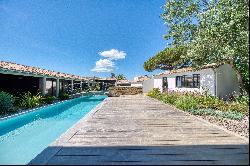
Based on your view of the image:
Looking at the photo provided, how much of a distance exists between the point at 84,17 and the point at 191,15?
29332 millimetres

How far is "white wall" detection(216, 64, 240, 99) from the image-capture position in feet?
67.5

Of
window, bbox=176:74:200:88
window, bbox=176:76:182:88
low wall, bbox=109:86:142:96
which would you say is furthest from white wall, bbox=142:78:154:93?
window, bbox=176:74:200:88

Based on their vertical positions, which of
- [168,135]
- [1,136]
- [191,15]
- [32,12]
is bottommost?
[1,136]

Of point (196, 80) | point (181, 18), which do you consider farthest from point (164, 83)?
point (181, 18)

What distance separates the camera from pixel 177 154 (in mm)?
5793

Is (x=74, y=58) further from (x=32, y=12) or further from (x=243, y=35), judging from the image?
(x=243, y=35)

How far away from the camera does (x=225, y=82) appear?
20.8 meters

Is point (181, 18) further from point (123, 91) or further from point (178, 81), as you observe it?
point (123, 91)

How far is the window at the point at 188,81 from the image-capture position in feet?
77.0

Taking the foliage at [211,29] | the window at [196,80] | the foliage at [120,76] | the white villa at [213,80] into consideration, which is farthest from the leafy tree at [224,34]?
the foliage at [120,76]

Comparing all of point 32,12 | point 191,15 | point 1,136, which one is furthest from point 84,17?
point 1,136

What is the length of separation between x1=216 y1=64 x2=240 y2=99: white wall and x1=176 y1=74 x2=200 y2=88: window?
264 centimetres

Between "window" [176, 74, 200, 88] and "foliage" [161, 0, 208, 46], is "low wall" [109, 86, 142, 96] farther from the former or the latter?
"foliage" [161, 0, 208, 46]

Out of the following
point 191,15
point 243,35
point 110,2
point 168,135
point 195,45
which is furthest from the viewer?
point 110,2
